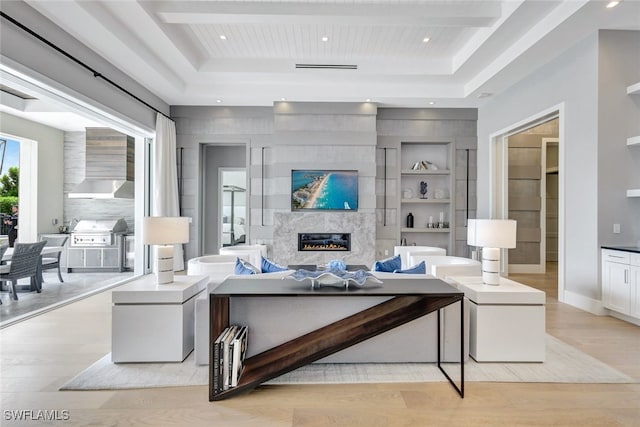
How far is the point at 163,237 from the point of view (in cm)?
276

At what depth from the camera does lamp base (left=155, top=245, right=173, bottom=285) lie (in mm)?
2775

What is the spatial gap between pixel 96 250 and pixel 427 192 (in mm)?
6599

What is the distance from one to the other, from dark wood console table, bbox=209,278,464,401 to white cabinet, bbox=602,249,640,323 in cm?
251

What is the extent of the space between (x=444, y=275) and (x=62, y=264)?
671 cm

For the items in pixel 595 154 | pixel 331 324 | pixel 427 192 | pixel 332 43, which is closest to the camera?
pixel 331 324

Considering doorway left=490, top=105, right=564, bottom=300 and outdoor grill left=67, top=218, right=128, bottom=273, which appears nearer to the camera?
outdoor grill left=67, top=218, right=128, bottom=273

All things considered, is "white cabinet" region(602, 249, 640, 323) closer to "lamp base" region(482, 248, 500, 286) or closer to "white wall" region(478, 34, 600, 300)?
"white wall" region(478, 34, 600, 300)

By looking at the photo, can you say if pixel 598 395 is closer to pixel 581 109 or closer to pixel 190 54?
pixel 581 109

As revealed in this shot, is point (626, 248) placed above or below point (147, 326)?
above

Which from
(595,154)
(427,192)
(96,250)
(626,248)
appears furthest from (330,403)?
(96,250)

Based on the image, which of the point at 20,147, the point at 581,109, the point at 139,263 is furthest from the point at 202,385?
the point at 20,147

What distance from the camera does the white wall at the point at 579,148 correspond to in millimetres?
3852

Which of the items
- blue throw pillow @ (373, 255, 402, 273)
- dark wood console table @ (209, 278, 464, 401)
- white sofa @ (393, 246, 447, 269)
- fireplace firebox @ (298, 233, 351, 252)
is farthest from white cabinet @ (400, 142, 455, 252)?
dark wood console table @ (209, 278, 464, 401)

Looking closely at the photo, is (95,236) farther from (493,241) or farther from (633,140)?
(633,140)
